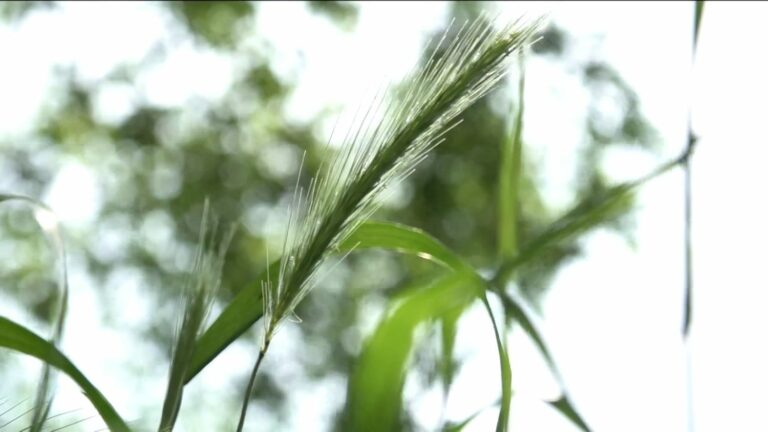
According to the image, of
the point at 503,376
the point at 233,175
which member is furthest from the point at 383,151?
the point at 233,175

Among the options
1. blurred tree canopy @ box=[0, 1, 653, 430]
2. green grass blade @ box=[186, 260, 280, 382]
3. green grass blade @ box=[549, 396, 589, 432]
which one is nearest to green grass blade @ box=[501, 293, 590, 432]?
green grass blade @ box=[549, 396, 589, 432]

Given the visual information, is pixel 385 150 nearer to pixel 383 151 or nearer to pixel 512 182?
pixel 383 151

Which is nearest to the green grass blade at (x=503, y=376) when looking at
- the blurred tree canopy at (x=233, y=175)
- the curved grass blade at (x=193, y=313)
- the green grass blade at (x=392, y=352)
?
the green grass blade at (x=392, y=352)

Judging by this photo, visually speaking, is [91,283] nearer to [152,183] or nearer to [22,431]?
[152,183]

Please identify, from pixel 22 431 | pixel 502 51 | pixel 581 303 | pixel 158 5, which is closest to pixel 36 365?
pixel 22 431

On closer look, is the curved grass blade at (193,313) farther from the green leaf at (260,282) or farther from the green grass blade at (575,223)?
the green grass blade at (575,223)
